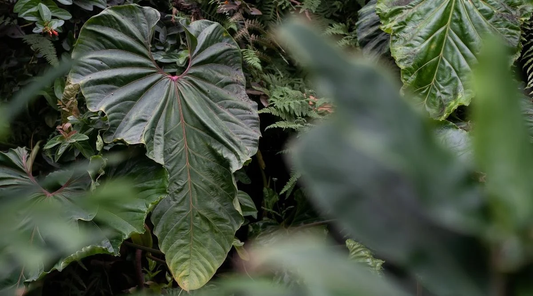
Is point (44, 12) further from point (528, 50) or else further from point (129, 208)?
point (528, 50)

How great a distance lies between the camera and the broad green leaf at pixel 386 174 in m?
0.18

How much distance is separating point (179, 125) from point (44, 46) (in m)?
0.57

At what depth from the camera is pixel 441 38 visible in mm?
1434

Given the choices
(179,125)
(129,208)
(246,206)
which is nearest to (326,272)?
(129,208)

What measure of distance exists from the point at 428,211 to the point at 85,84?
4.15 ft

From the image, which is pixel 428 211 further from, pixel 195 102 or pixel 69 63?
pixel 195 102

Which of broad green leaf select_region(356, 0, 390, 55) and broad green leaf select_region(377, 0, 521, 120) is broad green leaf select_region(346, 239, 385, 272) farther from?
broad green leaf select_region(356, 0, 390, 55)

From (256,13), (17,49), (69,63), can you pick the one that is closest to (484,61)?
(69,63)

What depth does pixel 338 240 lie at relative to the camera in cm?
165

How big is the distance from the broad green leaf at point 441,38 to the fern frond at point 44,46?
110cm

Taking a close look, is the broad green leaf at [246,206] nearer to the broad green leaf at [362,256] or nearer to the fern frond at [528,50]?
the broad green leaf at [362,256]

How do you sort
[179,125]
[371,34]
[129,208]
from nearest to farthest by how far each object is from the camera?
[129,208] → [179,125] → [371,34]

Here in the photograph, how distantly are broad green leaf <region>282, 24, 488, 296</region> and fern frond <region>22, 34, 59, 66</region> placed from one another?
5.03 ft

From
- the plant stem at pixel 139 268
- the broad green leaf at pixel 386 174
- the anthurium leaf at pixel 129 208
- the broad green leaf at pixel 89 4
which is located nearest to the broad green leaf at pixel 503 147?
the broad green leaf at pixel 386 174
